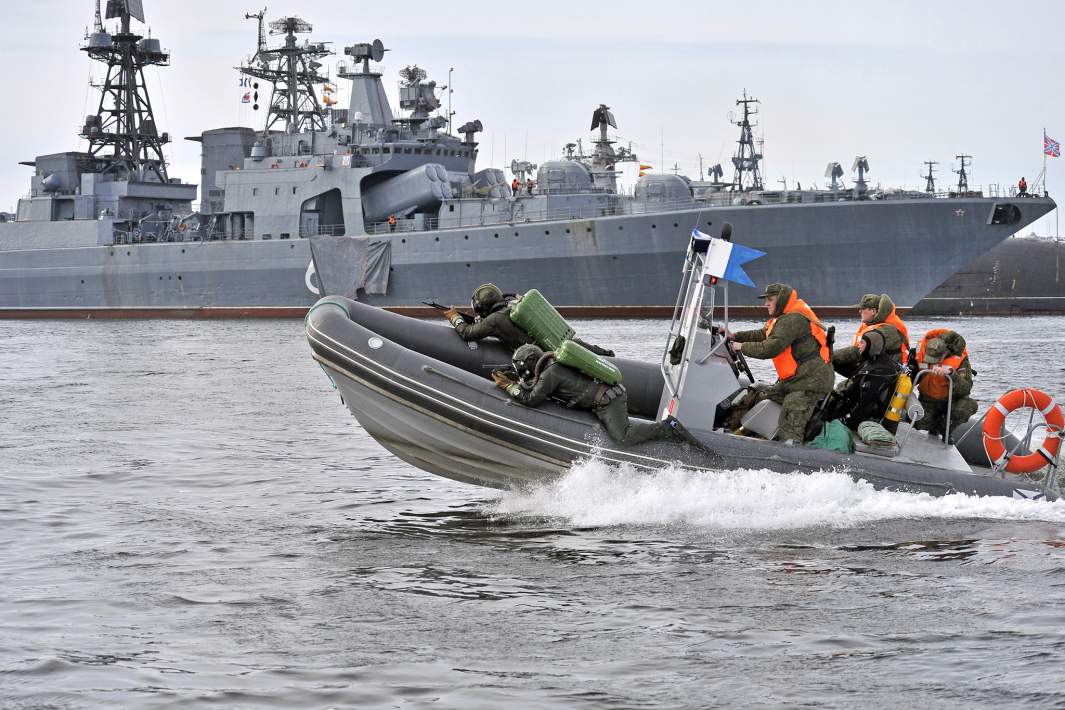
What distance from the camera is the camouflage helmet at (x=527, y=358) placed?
9.41 meters

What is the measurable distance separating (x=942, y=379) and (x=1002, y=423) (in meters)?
0.55

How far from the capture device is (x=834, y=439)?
9.30 m

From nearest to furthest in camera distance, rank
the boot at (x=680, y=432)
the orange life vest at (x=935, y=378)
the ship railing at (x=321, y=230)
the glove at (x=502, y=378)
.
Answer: the boot at (x=680, y=432) < the glove at (x=502, y=378) < the orange life vest at (x=935, y=378) < the ship railing at (x=321, y=230)

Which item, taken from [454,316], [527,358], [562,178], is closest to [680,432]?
[527,358]

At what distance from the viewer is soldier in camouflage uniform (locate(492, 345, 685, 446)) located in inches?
364

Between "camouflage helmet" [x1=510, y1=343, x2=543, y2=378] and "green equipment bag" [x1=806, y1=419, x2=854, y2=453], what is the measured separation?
7.04 ft

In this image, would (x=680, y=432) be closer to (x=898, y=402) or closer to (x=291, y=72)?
(x=898, y=402)

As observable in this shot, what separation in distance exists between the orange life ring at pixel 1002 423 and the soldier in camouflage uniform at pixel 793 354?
129 cm

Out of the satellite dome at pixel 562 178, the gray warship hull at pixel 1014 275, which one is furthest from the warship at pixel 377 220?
the gray warship hull at pixel 1014 275

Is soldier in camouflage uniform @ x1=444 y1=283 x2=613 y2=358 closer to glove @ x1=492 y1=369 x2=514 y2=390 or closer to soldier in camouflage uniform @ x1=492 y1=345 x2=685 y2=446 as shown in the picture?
glove @ x1=492 y1=369 x2=514 y2=390

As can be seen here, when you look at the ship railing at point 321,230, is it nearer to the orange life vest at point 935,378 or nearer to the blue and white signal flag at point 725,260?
the blue and white signal flag at point 725,260

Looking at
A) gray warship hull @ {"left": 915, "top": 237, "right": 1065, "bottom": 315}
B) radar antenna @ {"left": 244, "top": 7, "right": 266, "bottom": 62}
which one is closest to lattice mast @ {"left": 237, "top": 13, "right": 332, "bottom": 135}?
radar antenna @ {"left": 244, "top": 7, "right": 266, "bottom": 62}

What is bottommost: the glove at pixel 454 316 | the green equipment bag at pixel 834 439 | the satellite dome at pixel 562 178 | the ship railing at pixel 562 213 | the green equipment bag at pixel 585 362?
the green equipment bag at pixel 834 439

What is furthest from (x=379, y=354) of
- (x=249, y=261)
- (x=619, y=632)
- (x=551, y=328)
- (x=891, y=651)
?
(x=249, y=261)
